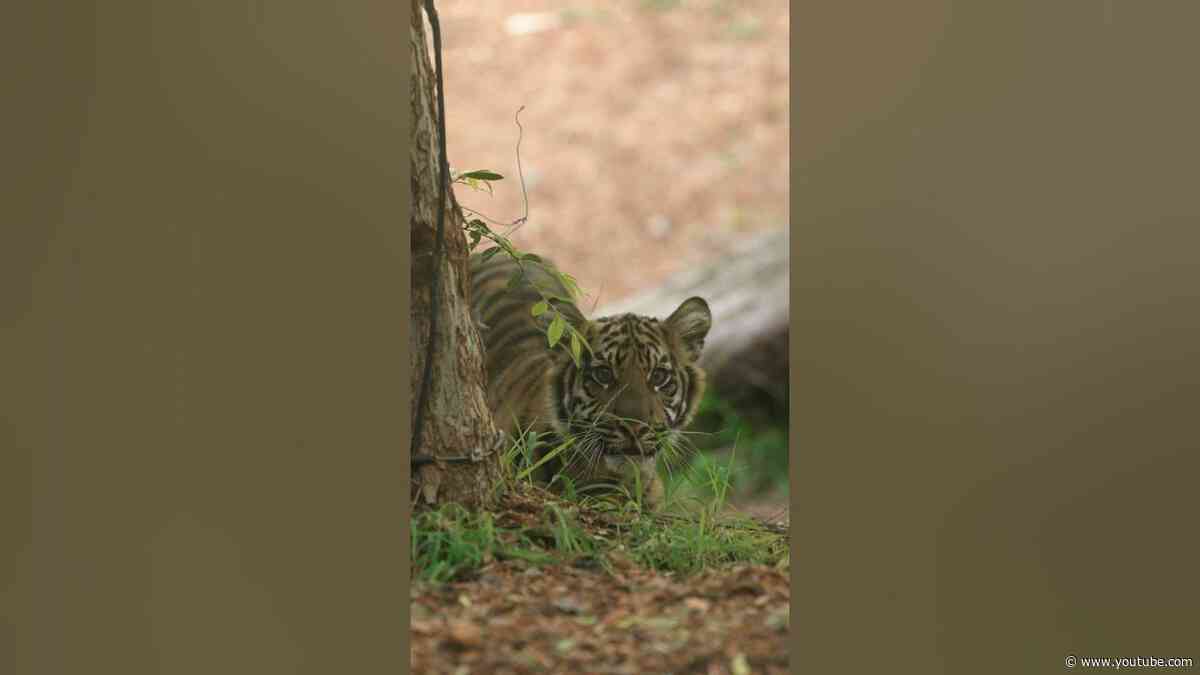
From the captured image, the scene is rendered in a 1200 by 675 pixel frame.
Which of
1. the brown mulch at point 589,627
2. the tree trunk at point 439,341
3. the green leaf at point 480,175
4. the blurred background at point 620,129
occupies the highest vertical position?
the blurred background at point 620,129

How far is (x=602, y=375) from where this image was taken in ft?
8.70

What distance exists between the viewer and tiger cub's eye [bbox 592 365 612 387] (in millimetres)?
2648

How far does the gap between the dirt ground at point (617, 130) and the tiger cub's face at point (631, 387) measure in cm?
312

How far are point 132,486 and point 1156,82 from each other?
170cm

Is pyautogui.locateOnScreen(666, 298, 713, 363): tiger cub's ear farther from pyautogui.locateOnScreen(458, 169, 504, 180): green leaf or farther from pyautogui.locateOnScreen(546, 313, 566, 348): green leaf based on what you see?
pyautogui.locateOnScreen(458, 169, 504, 180): green leaf

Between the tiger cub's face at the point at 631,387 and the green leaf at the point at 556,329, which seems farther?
the tiger cub's face at the point at 631,387

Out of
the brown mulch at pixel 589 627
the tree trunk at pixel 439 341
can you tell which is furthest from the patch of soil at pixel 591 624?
the tree trunk at pixel 439 341

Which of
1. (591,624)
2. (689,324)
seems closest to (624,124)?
(689,324)

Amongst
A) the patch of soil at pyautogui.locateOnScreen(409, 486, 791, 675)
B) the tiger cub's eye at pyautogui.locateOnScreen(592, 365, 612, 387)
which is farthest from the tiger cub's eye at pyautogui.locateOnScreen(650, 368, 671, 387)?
the patch of soil at pyautogui.locateOnScreen(409, 486, 791, 675)

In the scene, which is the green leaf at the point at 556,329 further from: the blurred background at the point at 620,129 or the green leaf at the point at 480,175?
the blurred background at the point at 620,129

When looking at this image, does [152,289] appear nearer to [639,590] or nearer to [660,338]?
[639,590]

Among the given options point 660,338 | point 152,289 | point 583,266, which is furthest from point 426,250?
point 583,266

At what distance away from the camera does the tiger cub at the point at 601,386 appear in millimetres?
2537

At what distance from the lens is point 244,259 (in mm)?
1878
